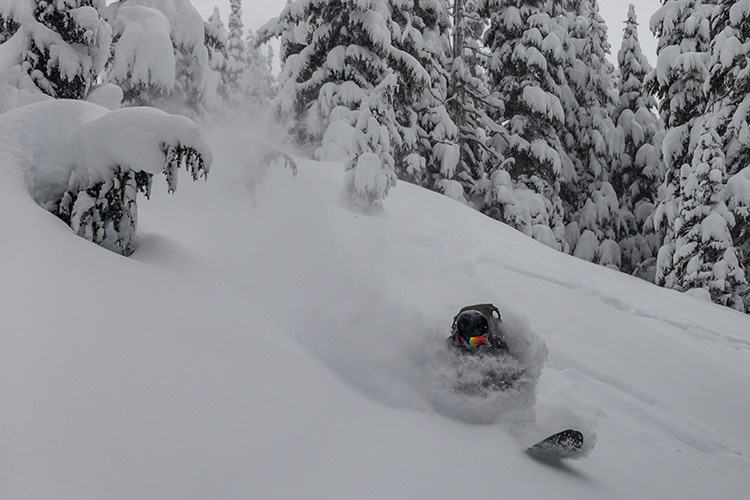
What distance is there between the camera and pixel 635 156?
70.4ft

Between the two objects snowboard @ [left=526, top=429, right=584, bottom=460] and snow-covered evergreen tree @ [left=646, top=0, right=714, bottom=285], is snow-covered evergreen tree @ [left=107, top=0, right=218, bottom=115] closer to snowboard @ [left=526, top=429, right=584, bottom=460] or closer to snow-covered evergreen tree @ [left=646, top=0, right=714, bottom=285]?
snowboard @ [left=526, top=429, right=584, bottom=460]

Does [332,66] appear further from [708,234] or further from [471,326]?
[708,234]

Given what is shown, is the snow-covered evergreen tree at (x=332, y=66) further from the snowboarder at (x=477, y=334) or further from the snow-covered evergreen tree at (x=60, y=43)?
the snowboarder at (x=477, y=334)

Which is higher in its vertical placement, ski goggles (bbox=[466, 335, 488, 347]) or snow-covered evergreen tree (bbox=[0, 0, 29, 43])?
snow-covered evergreen tree (bbox=[0, 0, 29, 43])

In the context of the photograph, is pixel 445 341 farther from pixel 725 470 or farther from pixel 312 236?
pixel 312 236

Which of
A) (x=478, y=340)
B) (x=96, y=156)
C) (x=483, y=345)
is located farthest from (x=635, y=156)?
(x=96, y=156)

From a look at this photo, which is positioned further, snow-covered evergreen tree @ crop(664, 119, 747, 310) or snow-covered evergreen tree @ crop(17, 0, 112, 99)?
snow-covered evergreen tree @ crop(664, 119, 747, 310)

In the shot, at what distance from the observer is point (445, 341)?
15.7 ft

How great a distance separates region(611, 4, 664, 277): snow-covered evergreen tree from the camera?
2119 cm

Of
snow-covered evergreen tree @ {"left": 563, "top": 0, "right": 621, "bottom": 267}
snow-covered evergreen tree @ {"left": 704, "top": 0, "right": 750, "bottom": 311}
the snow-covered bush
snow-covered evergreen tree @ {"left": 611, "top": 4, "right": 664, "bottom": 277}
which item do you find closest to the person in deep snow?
the snow-covered bush

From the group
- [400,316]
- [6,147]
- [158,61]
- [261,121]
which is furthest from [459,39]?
[6,147]

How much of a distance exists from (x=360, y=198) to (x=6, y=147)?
18.1 ft

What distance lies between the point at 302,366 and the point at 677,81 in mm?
18623

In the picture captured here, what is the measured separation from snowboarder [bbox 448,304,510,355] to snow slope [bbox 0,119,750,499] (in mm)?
193
